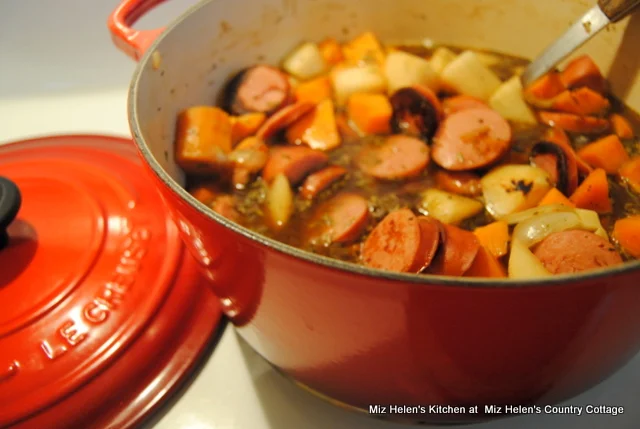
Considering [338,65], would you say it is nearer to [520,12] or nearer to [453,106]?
[453,106]

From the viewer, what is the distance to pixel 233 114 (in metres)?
1.22

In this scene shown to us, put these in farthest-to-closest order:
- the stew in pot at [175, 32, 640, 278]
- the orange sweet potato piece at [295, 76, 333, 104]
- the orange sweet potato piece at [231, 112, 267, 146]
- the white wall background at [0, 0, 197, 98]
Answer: the white wall background at [0, 0, 197, 98]
the orange sweet potato piece at [295, 76, 333, 104]
the orange sweet potato piece at [231, 112, 267, 146]
the stew in pot at [175, 32, 640, 278]

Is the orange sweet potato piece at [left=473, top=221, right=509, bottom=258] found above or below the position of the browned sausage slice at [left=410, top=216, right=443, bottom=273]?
below

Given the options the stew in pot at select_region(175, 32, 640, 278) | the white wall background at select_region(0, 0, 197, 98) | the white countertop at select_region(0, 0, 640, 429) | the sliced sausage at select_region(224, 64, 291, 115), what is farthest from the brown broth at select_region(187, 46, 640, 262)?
the white wall background at select_region(0, 0, 197, 98)

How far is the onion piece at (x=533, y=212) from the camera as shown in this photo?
0.92m

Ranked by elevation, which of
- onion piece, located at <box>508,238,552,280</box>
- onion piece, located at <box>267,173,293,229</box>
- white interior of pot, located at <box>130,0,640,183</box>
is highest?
white interior of pot, located at <box>130,0,640,183</box>

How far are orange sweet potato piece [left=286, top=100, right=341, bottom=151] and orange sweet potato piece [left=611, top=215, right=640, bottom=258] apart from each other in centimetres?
55

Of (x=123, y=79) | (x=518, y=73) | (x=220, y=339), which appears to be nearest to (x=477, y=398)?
(x=220, y=339)

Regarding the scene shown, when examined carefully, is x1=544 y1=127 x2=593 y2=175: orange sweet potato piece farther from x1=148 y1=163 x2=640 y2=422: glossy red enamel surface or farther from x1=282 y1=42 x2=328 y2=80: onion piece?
x1=282 y1=42 x2=328 y2=80: onion piece

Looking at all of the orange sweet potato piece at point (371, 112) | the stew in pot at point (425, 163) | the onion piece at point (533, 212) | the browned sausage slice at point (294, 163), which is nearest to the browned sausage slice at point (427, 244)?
the stew in pot at point (425, 163)

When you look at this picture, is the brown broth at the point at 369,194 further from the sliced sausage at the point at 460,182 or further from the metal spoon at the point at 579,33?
the metal spoon at the point at 579,33

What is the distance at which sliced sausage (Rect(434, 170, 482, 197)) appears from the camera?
1.04 m

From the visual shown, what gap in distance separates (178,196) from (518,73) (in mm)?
1036

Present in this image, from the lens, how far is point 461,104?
1.20 m
